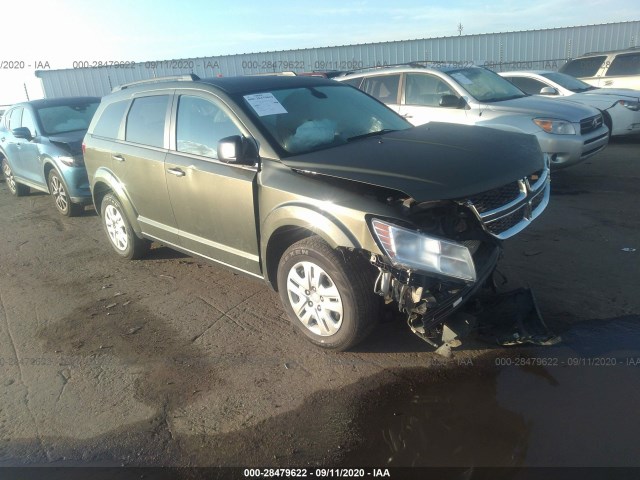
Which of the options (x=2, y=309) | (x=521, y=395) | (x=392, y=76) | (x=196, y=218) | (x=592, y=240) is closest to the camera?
(x=521, y=395)

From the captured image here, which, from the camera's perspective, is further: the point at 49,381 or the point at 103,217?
the point at 103,217

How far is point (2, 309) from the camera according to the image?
Result: 4695mm

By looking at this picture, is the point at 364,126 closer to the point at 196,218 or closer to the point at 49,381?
the point at 196,218

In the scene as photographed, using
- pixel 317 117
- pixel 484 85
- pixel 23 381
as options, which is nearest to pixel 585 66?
pixel 484 85

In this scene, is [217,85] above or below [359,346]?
above

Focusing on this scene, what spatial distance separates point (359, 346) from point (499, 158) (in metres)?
1.63

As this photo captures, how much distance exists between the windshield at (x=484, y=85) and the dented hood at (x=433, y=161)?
3997 millimetres

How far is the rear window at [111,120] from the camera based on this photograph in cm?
525

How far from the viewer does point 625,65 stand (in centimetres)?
1139

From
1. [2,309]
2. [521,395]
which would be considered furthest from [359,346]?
[2,309]

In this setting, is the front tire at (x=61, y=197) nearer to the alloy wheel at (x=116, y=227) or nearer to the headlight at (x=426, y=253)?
the alloy wheel at (x=116, y=227)

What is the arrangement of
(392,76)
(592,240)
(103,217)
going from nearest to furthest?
(592,240), (103,217), (392,76)

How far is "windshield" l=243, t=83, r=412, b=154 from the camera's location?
3.81 metres

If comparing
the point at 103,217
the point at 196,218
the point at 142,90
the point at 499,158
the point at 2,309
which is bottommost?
the point at 2,309
